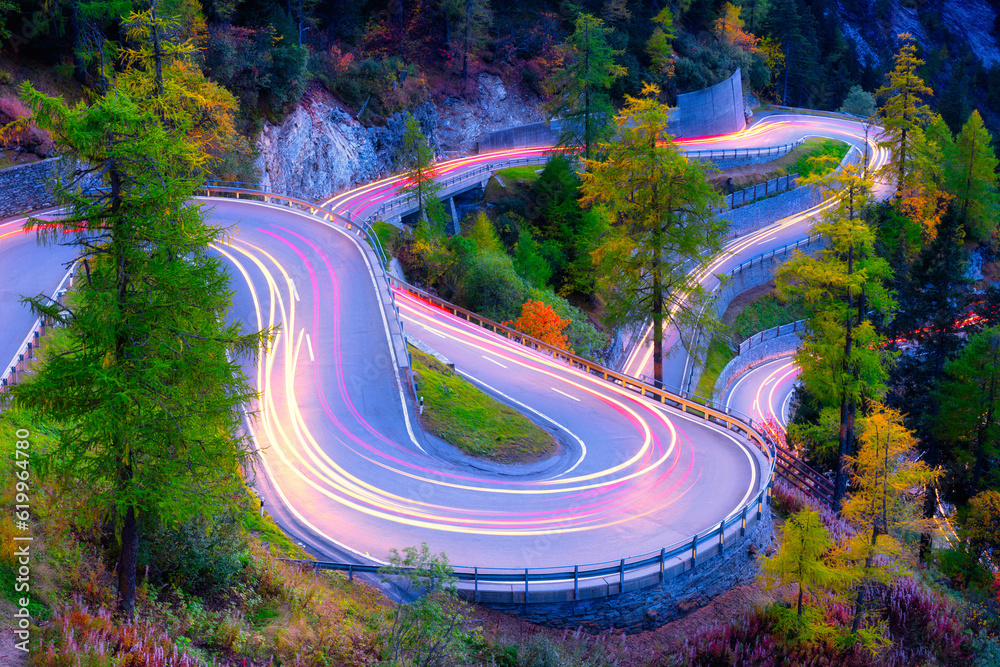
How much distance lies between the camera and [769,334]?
49812 mm

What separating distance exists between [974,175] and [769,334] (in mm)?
22910

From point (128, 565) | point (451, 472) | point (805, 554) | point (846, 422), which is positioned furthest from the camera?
point (846, 422)

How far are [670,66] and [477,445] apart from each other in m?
60.5

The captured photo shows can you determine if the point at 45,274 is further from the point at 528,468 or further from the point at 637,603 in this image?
the point at 637,603

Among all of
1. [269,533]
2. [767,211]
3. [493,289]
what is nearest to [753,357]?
[767,211]

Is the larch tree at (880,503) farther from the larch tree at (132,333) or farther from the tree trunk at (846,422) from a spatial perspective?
the larch tree at (132,333)

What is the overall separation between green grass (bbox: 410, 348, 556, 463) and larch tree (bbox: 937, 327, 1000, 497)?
1563 cm

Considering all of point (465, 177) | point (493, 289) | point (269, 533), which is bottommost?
point (269, 533)

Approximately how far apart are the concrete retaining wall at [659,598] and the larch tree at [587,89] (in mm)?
36441

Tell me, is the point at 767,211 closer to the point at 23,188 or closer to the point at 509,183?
the point at 509,183

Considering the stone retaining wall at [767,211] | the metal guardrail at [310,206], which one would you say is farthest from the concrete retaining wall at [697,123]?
the metal guardrail at [310,206]

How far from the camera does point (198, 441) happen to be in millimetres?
10820

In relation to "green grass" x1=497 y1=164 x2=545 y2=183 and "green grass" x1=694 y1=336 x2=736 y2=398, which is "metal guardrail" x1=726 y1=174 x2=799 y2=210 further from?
"green grass" x1=694 y1=336 x2=736 y2=398

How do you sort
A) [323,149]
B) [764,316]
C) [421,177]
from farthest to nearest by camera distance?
[764,316] < [323,149] < [421,177]
